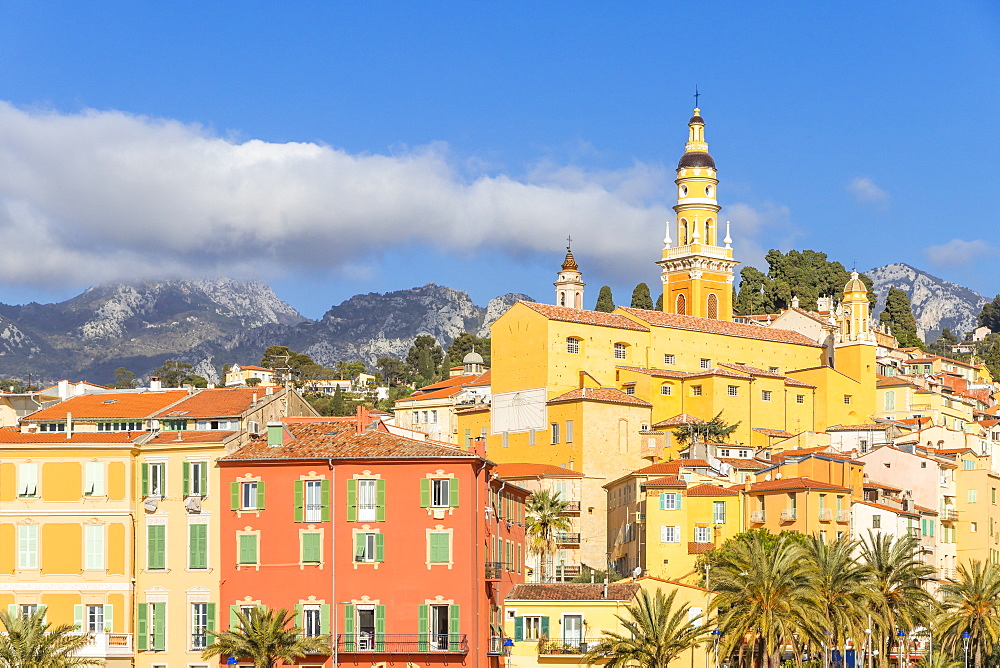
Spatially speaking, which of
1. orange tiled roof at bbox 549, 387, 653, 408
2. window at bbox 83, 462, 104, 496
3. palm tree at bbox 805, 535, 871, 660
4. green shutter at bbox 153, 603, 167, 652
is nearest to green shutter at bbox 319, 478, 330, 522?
green shutter at bbox 153, 603, 167, 652

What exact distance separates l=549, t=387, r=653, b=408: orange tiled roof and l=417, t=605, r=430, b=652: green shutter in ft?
128

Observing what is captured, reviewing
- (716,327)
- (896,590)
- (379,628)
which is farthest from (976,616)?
(716,327)

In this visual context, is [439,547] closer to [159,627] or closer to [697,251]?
[159,627]

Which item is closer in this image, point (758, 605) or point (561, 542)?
point (758, 605)

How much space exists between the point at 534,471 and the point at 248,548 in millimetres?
35859

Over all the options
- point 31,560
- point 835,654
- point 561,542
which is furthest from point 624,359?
point 31,560

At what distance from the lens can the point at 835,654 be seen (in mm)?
68250

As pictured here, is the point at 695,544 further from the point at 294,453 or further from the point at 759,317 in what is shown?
the point at 759,317

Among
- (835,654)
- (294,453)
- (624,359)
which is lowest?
(835,654)

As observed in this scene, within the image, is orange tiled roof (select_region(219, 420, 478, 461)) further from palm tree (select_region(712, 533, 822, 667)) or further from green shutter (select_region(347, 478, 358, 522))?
palm tree (select_region(712, 533, 822, 667))

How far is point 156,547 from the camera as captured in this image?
57.2 m

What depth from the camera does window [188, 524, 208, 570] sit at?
5684 cm

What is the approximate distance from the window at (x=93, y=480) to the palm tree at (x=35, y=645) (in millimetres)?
5857

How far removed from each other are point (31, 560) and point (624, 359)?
50895 mm
